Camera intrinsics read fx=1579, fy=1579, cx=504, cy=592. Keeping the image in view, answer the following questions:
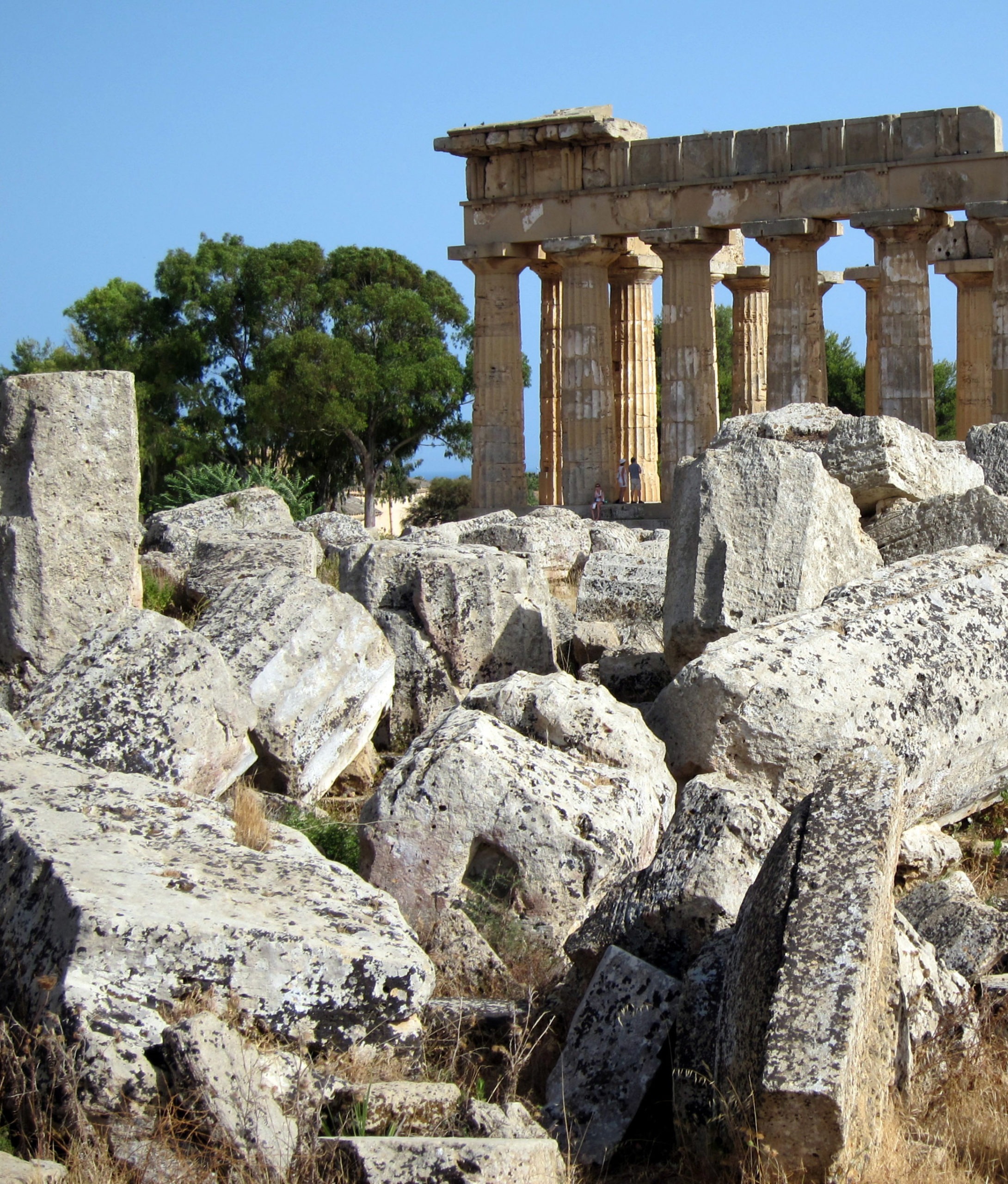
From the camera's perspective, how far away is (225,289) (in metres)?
40.6

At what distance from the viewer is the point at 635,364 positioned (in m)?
26.3

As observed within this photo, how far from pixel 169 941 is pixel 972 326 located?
24.7m

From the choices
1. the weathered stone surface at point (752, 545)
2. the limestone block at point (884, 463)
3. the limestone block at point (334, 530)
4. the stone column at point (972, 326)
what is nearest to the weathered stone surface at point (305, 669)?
the weathered stone surface at point (752, 545)

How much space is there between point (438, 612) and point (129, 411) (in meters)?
1.88

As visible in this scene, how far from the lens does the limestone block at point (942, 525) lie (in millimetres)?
8336

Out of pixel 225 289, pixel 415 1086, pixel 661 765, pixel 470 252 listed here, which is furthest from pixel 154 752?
→ pixel 225 289

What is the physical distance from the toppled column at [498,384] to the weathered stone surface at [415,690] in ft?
54.4

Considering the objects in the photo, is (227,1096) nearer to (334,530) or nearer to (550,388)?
(334,530)

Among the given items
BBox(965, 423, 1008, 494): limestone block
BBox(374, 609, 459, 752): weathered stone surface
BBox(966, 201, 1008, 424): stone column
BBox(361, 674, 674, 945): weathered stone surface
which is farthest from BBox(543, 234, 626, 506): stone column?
BBox(361, 674, 674, 945): weathered stone surface

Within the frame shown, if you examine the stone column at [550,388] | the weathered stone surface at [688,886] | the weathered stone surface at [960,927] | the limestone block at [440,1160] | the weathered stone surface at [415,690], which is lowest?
the limestone block at [440,1160]

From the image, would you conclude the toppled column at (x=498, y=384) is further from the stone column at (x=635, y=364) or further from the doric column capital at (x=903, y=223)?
the doric column capital at (x=903, y=223)

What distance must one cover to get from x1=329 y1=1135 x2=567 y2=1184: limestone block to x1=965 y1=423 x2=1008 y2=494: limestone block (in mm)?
7220

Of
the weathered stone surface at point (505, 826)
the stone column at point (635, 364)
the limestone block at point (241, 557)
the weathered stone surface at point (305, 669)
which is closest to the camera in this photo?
the weathered stone surface at point (505, 826)

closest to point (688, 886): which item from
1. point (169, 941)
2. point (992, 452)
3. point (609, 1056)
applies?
point (609, 1056)
